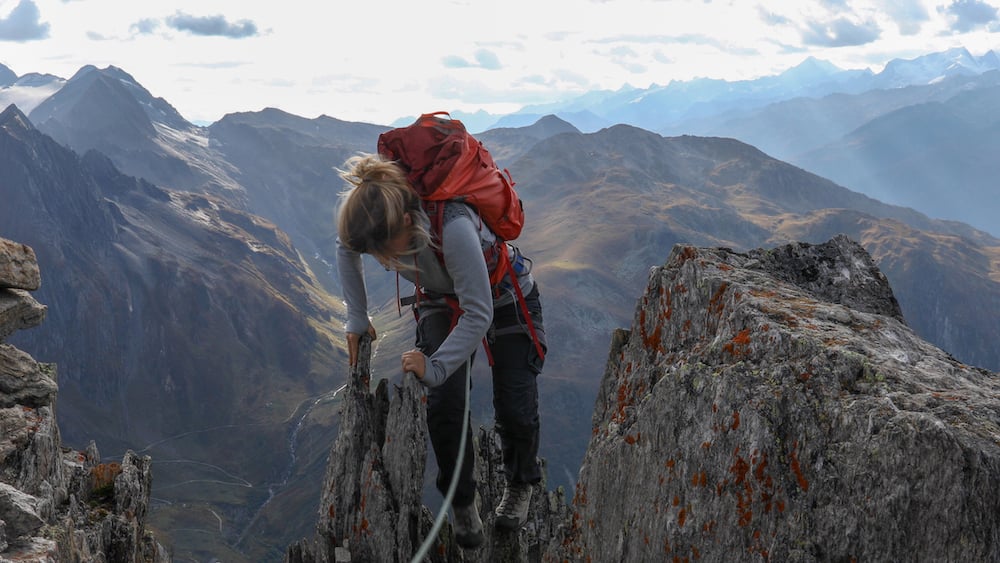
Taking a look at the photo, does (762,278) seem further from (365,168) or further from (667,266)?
(365,168)

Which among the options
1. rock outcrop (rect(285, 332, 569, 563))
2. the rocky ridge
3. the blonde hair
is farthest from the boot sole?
the blonde hair

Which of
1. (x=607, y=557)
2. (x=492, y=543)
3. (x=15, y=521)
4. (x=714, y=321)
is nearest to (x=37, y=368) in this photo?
(x=15, y=521)

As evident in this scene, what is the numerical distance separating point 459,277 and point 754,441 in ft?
14.2

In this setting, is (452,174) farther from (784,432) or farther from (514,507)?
(514,507)

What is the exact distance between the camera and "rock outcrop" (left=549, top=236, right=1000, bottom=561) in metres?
7.10

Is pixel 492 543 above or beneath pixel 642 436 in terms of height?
beneath

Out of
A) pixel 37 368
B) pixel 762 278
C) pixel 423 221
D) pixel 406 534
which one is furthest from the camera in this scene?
pixel 37 368

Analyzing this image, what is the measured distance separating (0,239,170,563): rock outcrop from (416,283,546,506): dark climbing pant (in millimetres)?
5909

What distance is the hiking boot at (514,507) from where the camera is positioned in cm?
1310

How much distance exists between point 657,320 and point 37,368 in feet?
43.7

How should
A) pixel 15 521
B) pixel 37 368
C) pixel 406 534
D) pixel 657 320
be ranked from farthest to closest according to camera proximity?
pixel 37 368 < pixel 406 534 < pixel 657 320 < pixel 15 521

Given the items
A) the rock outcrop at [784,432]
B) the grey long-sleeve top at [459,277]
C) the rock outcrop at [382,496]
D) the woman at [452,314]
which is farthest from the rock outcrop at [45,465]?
the rock outcrop at [784,432]

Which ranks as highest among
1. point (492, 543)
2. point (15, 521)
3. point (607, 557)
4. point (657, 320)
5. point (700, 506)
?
point (657, 320)

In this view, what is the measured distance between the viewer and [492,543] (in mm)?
13539
